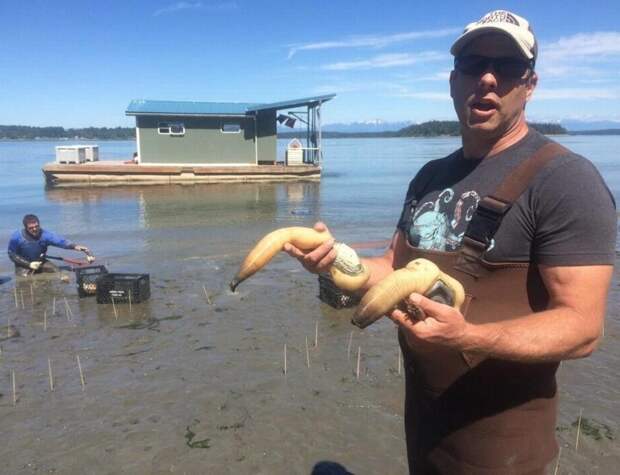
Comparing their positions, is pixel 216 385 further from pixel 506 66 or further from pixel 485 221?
pixel 506 66

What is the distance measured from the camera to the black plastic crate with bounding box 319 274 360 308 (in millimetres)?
10062

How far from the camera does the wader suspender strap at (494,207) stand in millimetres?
2291

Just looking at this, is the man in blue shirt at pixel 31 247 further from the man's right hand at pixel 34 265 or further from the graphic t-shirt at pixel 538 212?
the graphic t-shirt at pixel 538 212

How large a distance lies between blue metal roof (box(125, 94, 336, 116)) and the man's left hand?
3533 cm

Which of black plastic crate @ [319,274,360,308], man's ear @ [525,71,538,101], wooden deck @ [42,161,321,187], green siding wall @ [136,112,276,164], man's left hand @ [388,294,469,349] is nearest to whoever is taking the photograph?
man's left hand @ [388,294,469,349]

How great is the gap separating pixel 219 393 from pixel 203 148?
32.9m

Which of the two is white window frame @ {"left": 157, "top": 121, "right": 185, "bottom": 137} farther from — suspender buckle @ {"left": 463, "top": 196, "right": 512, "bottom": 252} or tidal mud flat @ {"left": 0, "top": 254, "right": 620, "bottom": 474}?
suspender buckle @ {"left": 463, "top": 196, "right": 512, "bottom": 252}

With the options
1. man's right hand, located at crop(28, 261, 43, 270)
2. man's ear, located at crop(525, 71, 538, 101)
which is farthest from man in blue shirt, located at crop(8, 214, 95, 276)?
man's ear, located at crop(525, 71, 538, 101)

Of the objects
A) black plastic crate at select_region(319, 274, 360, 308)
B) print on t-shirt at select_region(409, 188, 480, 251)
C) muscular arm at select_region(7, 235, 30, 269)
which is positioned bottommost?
black plastic crate at select_region(319, 274, 360, 308)

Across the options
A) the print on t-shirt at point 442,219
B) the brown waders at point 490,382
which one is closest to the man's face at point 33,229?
the print on t-shirt at point 442,219

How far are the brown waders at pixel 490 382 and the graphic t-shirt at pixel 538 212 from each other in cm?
6

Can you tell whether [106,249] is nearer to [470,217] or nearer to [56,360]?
[56,360]

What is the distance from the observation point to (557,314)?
212 centimetres

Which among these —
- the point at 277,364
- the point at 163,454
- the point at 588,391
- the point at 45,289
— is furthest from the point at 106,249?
the point at 588,391
